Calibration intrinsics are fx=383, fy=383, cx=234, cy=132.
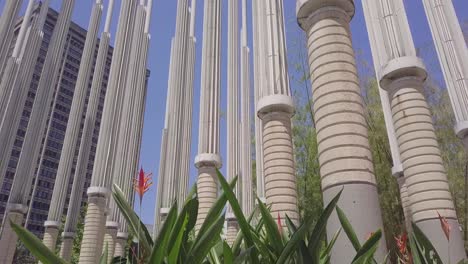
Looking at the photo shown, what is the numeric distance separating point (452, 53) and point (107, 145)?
64.0 feet

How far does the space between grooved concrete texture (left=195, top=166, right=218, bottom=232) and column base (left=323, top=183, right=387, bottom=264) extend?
9.75 metres

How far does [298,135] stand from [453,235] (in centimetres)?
1423

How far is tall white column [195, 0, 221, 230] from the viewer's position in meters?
16.7

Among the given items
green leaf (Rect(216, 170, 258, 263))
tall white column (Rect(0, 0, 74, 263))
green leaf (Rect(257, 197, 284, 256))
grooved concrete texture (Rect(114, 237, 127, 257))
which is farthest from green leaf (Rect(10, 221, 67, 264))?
grooved concrete texture (Rect(114, 237, 127, 257))

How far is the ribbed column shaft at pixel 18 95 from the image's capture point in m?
26.3

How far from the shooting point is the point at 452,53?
1606 cm

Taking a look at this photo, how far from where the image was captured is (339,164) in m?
7.04

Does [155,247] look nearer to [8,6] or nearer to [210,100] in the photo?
[210,100]

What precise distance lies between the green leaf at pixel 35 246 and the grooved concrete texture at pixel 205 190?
558 inches

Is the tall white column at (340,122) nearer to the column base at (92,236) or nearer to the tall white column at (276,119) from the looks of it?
the tall white column at (276,119)

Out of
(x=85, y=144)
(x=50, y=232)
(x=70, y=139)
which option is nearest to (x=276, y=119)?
(x=70, y=139)

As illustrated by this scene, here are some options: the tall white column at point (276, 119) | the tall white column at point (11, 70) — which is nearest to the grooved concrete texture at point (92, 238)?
the tall white column at point (11, 70)

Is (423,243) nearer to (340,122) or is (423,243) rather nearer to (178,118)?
(340,122)

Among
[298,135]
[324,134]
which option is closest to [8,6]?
[298,135]
